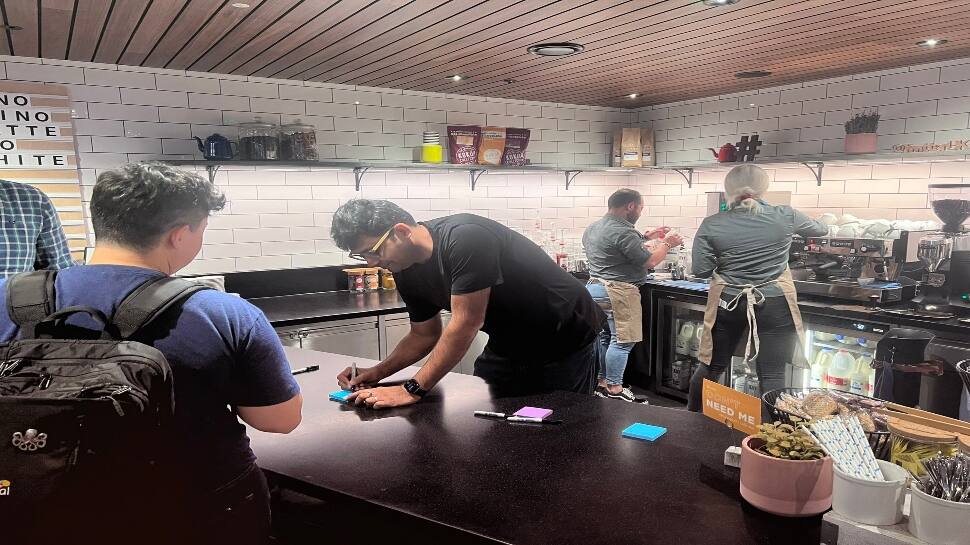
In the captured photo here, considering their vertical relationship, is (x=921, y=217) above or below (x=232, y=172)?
below

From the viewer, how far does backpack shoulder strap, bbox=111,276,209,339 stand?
45.9 inches

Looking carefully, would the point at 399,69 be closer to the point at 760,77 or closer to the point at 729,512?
the point at 760,77

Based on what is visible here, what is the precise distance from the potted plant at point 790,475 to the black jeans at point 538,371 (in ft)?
3.70

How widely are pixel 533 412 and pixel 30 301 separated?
1.25m

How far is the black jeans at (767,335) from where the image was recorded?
148 inches

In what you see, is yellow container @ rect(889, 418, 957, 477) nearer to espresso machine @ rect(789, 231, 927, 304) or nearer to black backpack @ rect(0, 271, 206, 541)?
black backpack @ rect(0, 271, 206, 541)

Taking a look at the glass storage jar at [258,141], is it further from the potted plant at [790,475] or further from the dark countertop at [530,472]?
the potted plant at [790,475]

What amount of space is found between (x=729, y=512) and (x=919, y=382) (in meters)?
2.62

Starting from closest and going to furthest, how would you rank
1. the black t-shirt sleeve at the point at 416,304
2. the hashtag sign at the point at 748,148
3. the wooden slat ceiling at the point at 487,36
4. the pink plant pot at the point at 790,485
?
1. the pink plant pot at the point at 790,485
2. the black t-shirt sleeve at the point at 416,304
3. the wooden slat ceiling at the point at 487,36
4. the hashtag sign at the point at 748,148

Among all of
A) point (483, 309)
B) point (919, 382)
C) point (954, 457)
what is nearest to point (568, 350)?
point (483, 309)

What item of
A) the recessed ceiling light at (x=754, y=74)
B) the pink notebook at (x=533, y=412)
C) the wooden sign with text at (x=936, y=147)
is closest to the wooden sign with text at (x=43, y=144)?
the pink notebook at (x=533, y=412)

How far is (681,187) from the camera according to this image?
599cm

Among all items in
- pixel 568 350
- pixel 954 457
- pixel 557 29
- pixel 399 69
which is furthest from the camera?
pixel 399 69

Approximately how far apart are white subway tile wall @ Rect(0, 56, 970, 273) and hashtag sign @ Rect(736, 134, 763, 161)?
176 mm
